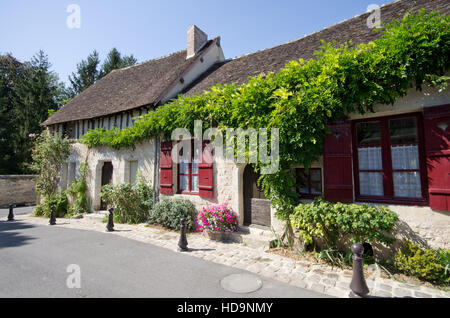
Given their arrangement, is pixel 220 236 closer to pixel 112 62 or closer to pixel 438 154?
pixel 438 154

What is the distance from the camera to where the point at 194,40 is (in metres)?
9.83

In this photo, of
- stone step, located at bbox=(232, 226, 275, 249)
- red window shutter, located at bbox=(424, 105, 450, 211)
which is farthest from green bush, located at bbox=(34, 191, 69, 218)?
red window shutter, located at bbox=(424, 105, 450, 211)

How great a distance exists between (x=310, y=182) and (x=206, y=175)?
8.88 feet

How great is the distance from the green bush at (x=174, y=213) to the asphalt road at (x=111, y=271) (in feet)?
3.92

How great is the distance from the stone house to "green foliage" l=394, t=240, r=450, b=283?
276mm

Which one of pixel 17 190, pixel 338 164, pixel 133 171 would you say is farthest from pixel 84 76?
pixel 338 164

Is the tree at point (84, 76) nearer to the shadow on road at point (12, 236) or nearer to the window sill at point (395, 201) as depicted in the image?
the shadow on road at point (12, 236)

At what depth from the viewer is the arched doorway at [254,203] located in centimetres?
557

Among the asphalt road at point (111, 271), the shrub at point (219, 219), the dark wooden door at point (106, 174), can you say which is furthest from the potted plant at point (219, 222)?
the dark wooden door at point (106, 174)

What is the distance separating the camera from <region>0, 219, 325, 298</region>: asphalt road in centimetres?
318

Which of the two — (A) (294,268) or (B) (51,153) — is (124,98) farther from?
(A) (294,268)

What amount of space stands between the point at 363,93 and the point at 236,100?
2.52 m

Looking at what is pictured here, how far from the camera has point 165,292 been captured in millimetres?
3178

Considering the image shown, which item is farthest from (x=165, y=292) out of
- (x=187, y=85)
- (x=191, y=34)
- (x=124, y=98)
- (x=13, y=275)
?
(x=191, y=34)
